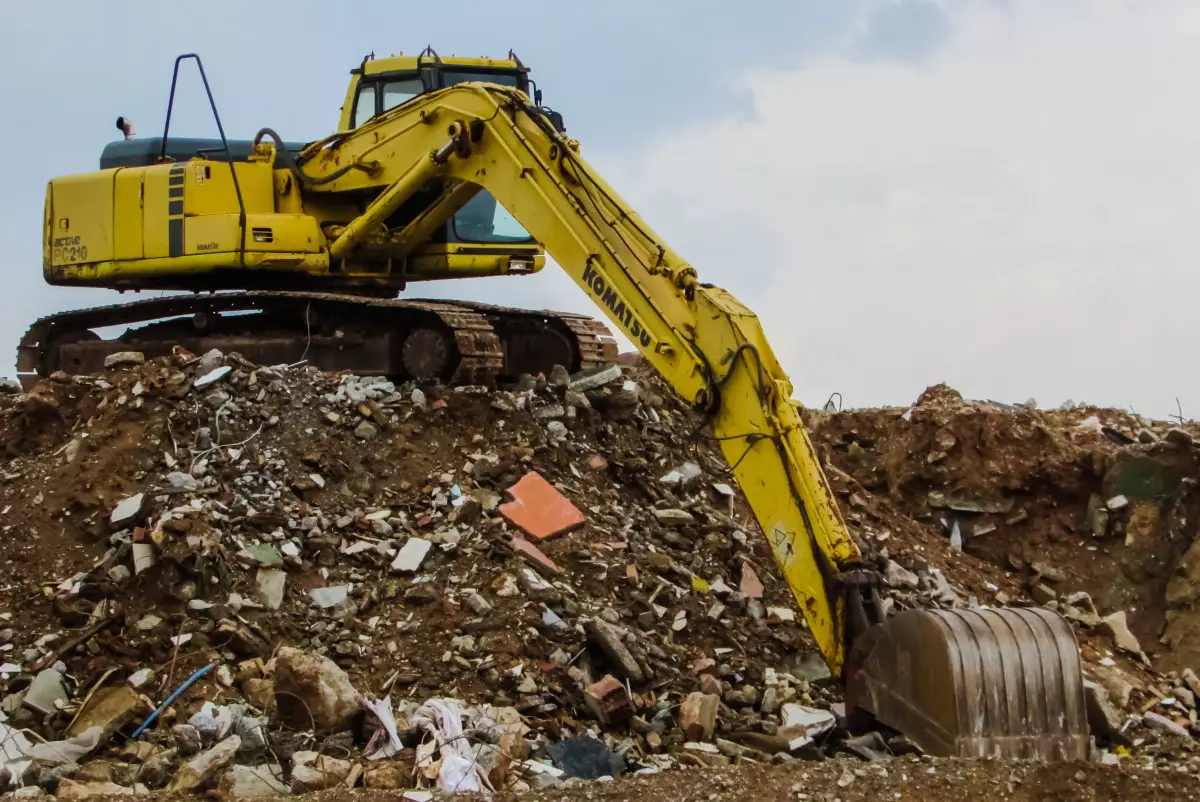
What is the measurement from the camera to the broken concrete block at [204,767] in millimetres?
5691

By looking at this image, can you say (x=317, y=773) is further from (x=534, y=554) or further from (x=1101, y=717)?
(x=1101, y=717)

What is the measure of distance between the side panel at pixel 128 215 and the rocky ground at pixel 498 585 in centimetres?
117

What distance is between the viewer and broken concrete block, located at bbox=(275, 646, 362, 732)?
249 inches

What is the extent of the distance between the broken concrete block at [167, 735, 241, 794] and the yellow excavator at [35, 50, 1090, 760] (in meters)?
2.66

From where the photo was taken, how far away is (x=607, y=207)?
7.73m

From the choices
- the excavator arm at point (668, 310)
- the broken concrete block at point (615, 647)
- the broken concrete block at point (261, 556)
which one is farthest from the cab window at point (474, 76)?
the broken concrete block at point (615, 647)

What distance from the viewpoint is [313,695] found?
632 centimetres

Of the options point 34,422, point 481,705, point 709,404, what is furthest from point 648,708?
point 34,422

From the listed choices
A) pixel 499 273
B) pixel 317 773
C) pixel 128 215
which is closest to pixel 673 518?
pixel 499 273

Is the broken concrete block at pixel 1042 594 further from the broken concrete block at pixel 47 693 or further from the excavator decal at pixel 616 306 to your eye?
the broken concrete block at pixel 47 693

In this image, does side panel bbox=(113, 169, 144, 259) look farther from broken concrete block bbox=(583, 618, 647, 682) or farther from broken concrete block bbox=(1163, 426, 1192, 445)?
broken concrete block bbox=(1163, 426, 1192, 445)

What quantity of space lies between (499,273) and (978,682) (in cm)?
603

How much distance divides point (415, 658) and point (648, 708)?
3.99 ft

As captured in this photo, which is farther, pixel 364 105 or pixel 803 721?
pixel 364 105
